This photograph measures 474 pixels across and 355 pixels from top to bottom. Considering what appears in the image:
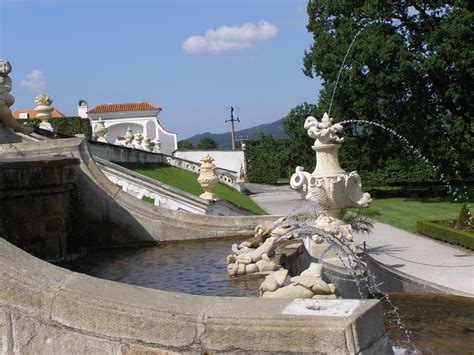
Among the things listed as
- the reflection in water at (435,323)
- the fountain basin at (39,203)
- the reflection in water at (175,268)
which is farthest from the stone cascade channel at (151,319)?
the reflection in water at (435,323)

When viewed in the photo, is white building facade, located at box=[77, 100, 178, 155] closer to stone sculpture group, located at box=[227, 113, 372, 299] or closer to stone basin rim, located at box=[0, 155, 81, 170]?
stone sculpture group, located at box=[227, 113, 372, 299]

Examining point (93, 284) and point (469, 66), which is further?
point (469, 66)

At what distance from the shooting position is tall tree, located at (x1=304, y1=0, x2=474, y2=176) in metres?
28.9

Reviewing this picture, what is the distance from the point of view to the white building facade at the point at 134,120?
62.9m

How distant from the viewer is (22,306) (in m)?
3.58

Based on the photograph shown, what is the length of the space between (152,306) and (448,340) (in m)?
5.46

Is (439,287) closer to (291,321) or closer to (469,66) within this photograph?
(291,321)

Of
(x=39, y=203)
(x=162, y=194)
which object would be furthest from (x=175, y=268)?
(x=162, y=194)

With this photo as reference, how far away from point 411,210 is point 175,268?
2170 centimetres

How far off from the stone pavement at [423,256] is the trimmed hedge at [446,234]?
0.57 ft

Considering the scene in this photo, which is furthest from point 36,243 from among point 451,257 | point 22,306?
point 451,257

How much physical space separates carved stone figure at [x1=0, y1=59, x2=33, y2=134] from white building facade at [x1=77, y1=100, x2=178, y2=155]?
50.8 m

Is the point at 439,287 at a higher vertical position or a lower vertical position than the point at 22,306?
lower

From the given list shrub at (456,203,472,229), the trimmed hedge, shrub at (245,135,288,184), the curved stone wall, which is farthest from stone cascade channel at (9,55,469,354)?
shrub at (245,135,288,184)
